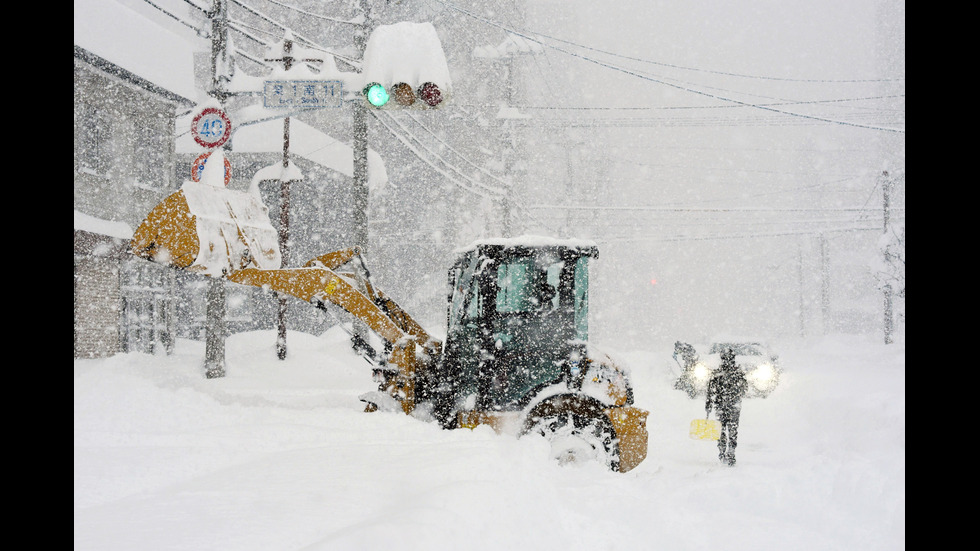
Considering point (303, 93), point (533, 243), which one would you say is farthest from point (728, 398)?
point (303, 93)

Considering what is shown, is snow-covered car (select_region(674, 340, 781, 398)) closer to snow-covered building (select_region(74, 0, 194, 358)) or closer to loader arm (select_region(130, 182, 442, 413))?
loader arm (select_region(130, 182, 442, 413))

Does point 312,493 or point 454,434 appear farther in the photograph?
point 454,434

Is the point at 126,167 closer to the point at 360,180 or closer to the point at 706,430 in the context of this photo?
the point at 360,180

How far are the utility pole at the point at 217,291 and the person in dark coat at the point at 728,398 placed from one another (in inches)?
402

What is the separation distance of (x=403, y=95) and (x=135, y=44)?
13.9m

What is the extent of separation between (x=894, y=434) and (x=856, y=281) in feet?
215

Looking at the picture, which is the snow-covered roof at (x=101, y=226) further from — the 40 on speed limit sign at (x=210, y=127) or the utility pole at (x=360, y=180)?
the utility pole at (x=360, y=180)

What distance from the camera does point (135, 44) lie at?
19031 millimetres

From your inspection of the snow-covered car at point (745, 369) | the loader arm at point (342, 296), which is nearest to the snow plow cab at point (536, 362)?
the loader arm at point (342, 296)

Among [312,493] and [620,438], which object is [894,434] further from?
[312,493]

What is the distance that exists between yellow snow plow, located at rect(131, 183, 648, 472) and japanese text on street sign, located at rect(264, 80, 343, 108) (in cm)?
336

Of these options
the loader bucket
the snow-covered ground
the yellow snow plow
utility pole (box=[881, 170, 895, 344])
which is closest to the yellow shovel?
the snow-covered ground

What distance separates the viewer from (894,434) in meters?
9.85
